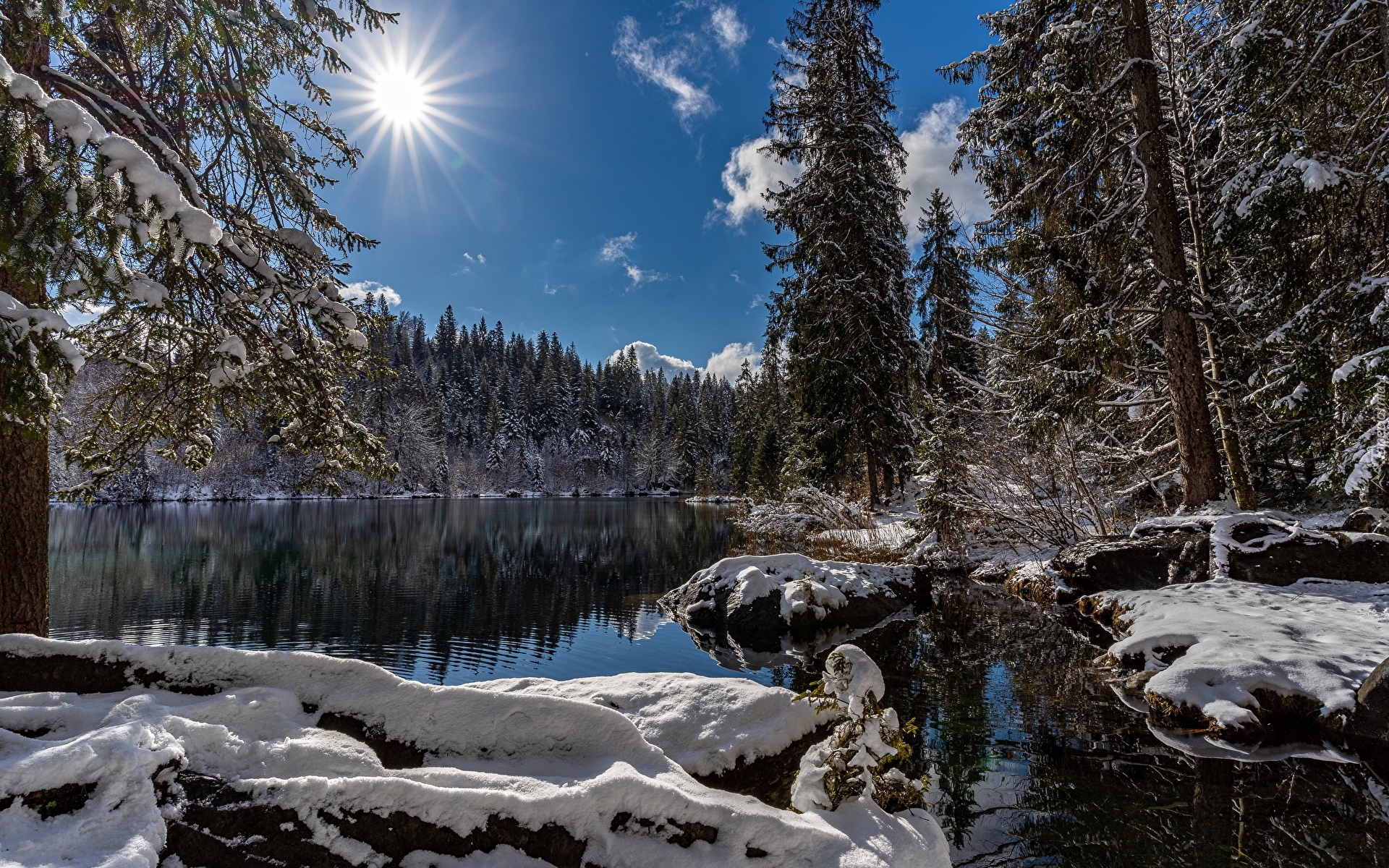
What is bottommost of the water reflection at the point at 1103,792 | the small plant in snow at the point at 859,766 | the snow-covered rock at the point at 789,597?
the water reflection at the point at 1103,792

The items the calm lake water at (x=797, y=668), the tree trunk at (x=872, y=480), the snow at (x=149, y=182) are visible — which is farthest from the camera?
the tree trunk at (x=872, y=480)

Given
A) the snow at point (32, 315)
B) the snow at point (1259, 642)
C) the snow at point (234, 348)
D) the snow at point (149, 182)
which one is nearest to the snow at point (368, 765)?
the snow at point (32, 315)

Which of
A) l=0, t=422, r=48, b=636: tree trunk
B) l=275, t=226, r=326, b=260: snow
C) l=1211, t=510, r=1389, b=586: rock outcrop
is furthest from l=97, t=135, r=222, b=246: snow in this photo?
l=1211, t=510, r=1389, b=586: rock outcrop

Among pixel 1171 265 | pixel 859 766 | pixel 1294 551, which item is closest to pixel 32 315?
pixel 859 766

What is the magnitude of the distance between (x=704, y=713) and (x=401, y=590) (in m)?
16.2

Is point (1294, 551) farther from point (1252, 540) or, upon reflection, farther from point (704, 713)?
point (704, 713)

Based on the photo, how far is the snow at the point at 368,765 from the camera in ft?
7.91

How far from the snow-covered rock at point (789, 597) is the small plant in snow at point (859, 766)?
24.2 feet

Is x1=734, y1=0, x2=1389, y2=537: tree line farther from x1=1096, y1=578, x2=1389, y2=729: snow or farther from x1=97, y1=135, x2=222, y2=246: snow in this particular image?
x1=97, y1=135, x2=222, y2=246: snow

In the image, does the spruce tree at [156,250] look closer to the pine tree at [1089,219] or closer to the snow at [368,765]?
the snow at [368,765]

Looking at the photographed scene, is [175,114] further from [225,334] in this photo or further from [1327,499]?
[1327,499]

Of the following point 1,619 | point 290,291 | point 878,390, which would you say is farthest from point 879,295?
point 1,619

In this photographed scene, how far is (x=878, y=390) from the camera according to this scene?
1919 centimetres

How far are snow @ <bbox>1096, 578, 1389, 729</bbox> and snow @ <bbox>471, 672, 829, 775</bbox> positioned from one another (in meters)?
4.77
